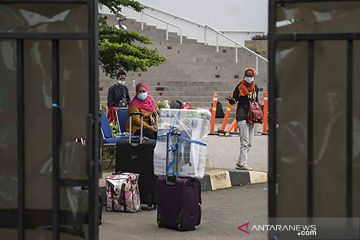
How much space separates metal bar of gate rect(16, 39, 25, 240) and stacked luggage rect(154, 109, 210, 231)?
10.6 ft

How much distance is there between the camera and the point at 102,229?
720 cm

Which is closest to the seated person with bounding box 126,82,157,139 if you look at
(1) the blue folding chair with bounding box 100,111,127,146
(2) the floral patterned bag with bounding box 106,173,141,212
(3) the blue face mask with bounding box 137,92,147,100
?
(3) the blue face mask with bounding box 137,92,147,100

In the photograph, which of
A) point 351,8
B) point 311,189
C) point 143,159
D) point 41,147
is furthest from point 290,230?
point 143,159

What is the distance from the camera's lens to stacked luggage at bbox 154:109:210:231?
689cm

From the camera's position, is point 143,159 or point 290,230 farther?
point 143,159

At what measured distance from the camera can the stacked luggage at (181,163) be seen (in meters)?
6.89

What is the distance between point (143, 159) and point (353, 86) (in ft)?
16.2

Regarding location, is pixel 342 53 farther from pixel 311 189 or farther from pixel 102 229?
pixel 102 229

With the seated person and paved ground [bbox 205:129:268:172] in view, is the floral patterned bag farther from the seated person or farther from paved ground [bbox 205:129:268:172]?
paved ground [bbox 205:129:268:172]

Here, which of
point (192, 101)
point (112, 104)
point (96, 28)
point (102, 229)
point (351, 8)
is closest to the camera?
point (351, 8)

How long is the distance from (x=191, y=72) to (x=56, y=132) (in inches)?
848

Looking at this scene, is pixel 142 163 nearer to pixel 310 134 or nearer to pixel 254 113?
pixel 254 113

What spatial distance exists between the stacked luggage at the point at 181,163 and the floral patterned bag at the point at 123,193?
0.96 metres

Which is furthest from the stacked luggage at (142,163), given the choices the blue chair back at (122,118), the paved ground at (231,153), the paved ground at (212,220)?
the paved ground at (231,153)
